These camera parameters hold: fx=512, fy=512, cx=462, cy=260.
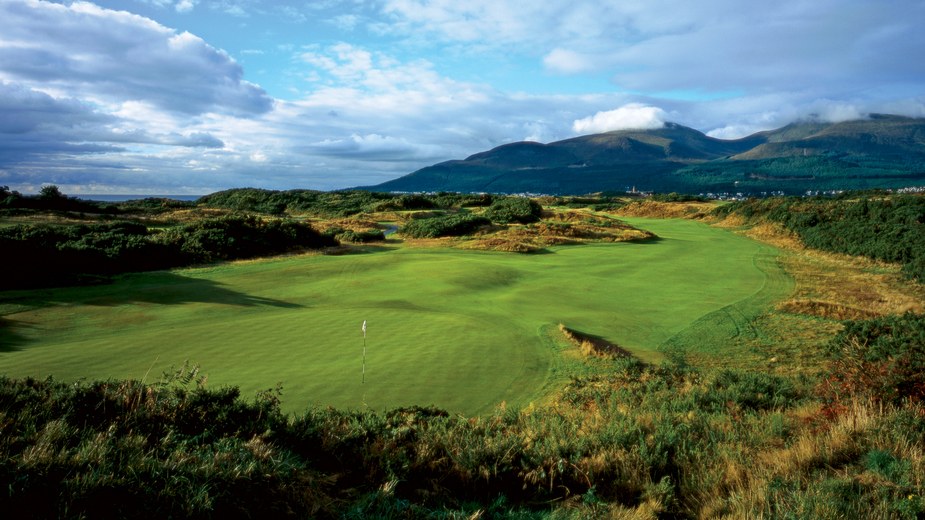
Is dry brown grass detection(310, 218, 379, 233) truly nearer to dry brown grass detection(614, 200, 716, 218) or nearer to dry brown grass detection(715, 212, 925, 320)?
dry brown grass detection(715, 212, 925, 320)

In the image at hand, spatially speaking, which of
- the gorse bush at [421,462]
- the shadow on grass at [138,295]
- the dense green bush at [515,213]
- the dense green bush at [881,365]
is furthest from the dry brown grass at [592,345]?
the dense green bush at [515,213]

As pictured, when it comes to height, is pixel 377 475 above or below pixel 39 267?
below

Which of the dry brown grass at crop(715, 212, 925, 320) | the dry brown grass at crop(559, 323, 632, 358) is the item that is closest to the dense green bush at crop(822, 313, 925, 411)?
the dry brown grass at crop(559, 323, 632, 358)

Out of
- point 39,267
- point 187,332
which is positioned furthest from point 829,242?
point 39,267

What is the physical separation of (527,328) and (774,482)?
952cm

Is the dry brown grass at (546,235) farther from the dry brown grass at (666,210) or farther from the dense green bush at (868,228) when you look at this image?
the dry brown grass at (666,210)

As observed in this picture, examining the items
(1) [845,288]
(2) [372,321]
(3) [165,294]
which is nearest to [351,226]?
(3) [165,294]

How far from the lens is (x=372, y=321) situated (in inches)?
542

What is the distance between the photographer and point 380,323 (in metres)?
13.6

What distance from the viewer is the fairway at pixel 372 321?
9.43m

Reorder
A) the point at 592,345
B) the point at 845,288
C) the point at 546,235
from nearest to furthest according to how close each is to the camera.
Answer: the point at 592,345, the point at 845,288, the point at 546,235

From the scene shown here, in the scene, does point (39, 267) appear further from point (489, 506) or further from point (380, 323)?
point (489, 506)

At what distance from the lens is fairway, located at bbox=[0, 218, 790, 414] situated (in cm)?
943

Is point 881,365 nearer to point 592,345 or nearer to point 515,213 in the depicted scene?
point 592,345
